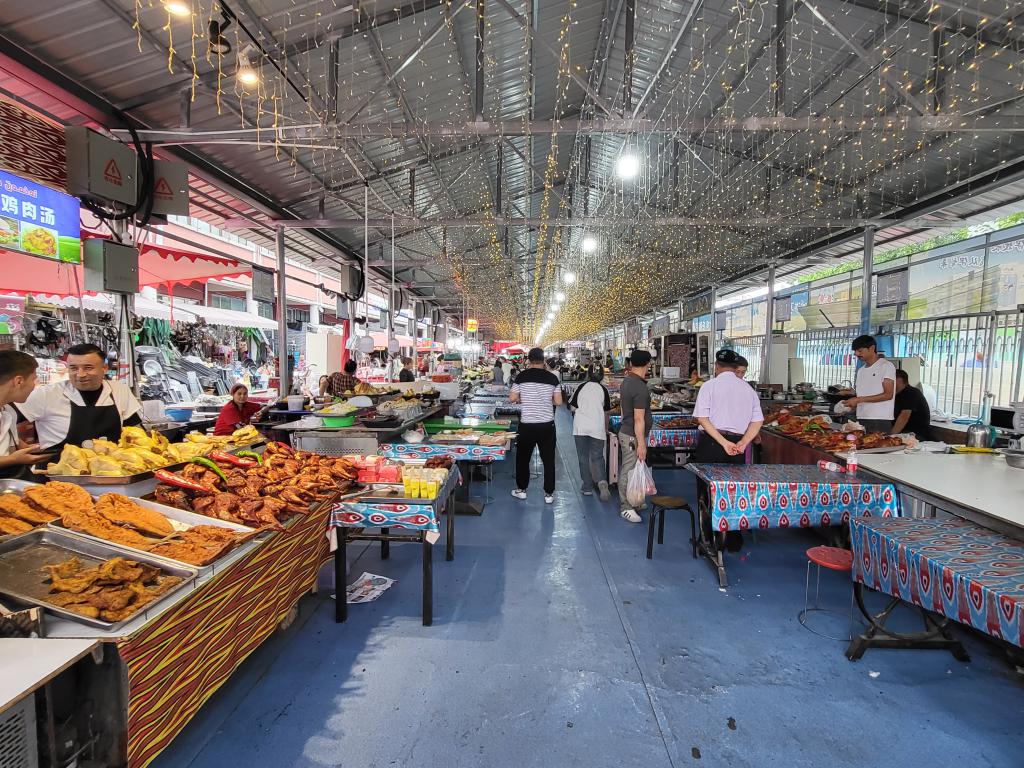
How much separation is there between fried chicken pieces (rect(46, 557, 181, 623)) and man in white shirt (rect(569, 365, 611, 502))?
4435 mm

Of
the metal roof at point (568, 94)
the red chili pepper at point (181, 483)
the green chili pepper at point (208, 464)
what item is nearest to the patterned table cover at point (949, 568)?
the red chili pepper at point (181, 483)

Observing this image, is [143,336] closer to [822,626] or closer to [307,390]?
[307,390]

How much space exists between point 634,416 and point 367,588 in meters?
3.05

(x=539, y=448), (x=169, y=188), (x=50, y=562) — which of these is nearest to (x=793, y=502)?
(x=539, y=448)

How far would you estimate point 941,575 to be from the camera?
231 cm

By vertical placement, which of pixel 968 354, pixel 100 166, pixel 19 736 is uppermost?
pixel 100 166

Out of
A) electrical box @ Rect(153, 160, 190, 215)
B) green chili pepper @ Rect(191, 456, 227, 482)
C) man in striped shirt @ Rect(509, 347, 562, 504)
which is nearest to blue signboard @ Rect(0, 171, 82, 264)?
electrical box @ Rect(153, 160, 190, 215)

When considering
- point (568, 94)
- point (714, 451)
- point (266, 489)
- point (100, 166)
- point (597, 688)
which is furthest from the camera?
point (568, 94)

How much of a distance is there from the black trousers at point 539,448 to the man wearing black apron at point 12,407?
4.11 metres

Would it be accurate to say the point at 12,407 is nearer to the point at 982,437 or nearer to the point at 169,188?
the point at 169,188

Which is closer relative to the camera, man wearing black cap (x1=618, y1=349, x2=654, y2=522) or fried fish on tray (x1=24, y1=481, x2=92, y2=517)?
fried fish on tray (x1=24, y1=481, x2=92, y2=517)

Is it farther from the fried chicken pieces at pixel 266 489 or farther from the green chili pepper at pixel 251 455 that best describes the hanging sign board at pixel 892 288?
the green chili pepper at pixel 251 455

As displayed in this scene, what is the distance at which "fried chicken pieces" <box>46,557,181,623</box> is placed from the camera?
5.42 feet

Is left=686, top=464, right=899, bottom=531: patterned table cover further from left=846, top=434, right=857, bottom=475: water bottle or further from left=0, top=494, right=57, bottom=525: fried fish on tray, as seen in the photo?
left=0, top=494, right=57, bottom=525: fried fish on tray
